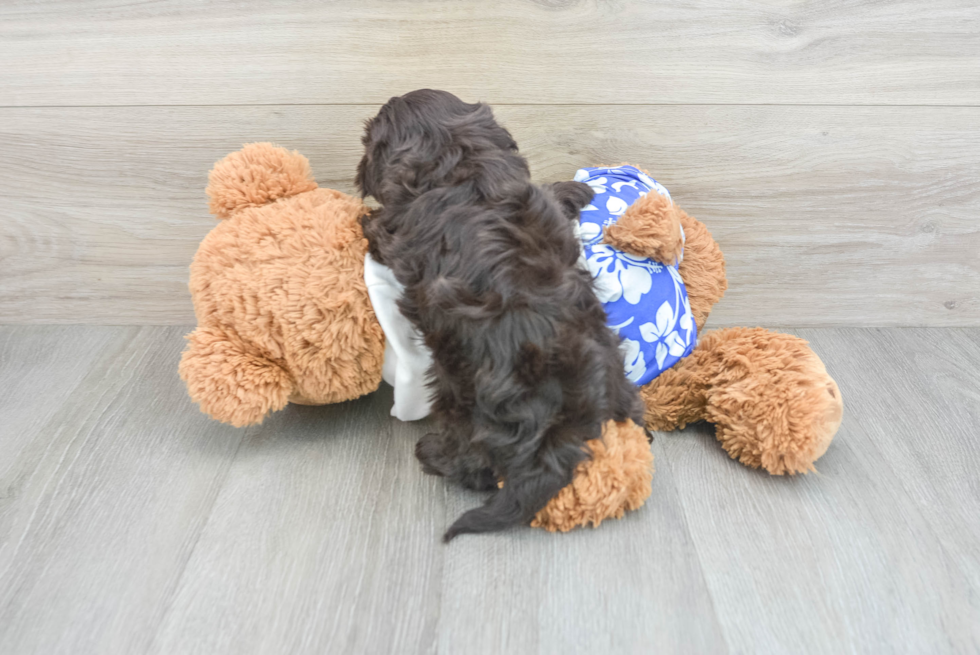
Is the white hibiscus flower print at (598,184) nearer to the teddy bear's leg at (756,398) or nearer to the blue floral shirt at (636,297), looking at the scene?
the blue floral shirt at (636,297)

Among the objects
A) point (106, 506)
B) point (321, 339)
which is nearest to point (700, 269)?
point (321, 339)

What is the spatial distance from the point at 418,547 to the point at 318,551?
100 mm

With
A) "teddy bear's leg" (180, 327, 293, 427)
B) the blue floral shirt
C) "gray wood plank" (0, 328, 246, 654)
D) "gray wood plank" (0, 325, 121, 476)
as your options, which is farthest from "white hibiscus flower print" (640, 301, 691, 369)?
"gray wood plank" (0, 325, 121, 476)

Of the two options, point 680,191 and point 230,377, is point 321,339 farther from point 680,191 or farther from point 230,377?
point 680,191

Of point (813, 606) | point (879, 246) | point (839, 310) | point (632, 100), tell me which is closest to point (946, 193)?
point (879, 246)

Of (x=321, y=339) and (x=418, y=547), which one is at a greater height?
(x=321, y=339)

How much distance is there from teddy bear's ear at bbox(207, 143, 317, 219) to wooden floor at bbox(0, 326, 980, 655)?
277 mm

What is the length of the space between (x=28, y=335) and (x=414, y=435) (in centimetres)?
70

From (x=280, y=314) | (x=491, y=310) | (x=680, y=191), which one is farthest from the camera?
(x=680, y=191)

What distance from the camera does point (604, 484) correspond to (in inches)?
25.1

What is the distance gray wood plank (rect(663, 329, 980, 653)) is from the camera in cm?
58

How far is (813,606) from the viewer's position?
1.96 ft

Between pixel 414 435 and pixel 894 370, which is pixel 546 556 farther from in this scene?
pixel 894 370

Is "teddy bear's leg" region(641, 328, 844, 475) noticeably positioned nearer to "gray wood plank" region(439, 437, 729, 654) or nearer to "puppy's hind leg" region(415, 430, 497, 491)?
"gray wood plank" region(439, 437, 729, 654)
